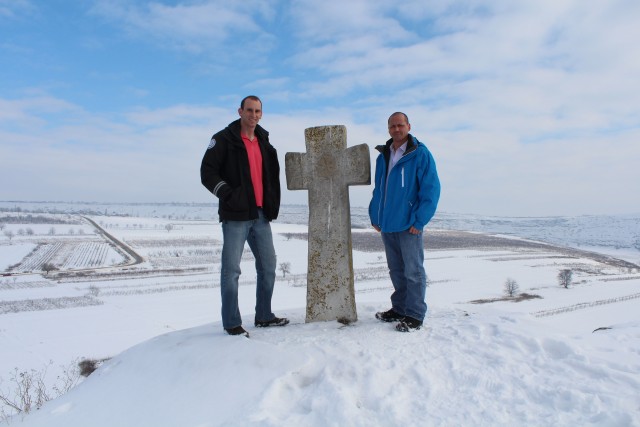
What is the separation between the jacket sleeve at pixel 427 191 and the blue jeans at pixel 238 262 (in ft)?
5.07

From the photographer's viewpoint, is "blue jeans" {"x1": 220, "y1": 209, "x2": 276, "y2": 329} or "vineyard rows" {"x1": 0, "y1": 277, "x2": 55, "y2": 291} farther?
"vineyard rows" {"x1": 0, "y1": 277, "x2": 55, "y2": 291}

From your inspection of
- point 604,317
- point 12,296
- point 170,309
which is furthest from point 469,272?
point 12,296

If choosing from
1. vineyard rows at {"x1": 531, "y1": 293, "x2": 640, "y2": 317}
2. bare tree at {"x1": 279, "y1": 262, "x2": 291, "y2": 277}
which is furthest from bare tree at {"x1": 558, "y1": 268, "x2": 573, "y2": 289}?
bare tree at {"x1": 279, "y1": 262, "x2": 291, "y2": 277}

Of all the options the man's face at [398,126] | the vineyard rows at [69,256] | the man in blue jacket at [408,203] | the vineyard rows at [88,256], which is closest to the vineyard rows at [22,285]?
the vineyard rows at [69,256]

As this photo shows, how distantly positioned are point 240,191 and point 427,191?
5.95 feet

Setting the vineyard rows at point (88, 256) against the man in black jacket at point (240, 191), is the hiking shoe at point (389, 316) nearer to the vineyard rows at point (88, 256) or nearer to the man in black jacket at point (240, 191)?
the man in black jacket at point (240, 191)

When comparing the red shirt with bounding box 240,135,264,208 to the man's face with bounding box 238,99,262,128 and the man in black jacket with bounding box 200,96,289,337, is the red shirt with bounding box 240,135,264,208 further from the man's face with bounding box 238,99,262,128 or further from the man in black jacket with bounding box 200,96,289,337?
the man's face with bounding box 238,99,262,128

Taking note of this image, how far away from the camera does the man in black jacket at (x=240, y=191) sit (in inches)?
159

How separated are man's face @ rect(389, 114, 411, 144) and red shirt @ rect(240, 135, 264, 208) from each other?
138cm

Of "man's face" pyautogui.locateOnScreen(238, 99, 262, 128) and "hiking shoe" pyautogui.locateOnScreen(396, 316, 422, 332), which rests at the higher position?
"man's face" pyautogui.locateOnScreen(238, 99, 262, 128)

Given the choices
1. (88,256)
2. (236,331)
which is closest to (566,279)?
(236,331)

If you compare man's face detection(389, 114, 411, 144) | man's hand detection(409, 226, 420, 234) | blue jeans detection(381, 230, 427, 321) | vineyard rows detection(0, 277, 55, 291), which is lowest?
vineyard rows detection(0, 277, 55, 291)

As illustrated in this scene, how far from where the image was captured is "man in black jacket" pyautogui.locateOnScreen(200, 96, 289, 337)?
4.05 meters

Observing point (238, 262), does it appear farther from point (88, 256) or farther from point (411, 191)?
point (88, 256)
